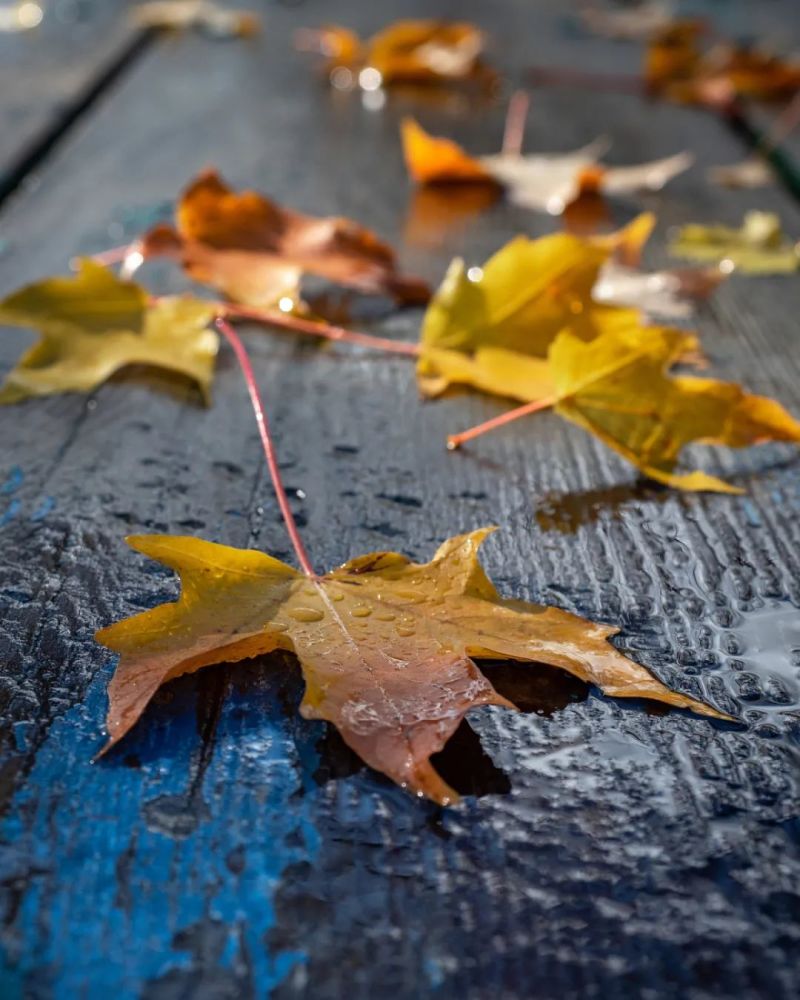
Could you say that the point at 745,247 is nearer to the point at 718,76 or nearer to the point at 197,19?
the point at 718,76

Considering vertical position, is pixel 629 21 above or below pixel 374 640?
below

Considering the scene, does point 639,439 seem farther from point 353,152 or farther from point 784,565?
point 353,152

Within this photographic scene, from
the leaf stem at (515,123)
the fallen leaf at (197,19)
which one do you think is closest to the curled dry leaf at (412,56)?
the leaf stem at (515,123)

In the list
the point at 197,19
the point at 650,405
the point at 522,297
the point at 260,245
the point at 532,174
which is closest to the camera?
the point at 650,405

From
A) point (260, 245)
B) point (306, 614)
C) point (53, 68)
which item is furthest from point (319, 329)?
point (53, 68)

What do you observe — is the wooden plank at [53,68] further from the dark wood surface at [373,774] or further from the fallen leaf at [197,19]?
the dark wood surface at [373,774]

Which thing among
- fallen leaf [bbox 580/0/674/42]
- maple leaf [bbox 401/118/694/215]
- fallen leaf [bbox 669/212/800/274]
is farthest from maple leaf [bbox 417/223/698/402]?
fallen leaf [bbox 580/0/674/42]
